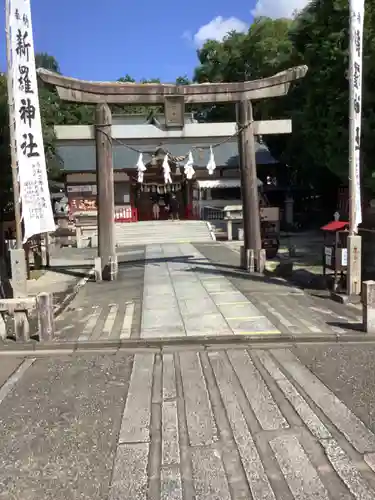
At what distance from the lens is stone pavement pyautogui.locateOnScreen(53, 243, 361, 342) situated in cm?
767

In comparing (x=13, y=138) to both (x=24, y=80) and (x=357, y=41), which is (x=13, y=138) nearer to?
(x=24, y=80)

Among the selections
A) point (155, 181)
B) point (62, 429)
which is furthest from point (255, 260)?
point (155, 181)

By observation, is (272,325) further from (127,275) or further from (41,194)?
(127,275)

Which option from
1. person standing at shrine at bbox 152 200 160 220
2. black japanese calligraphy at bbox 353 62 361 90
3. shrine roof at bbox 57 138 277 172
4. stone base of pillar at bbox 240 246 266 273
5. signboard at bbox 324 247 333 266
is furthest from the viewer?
person standing at shrine at bbox 152 200 160 220

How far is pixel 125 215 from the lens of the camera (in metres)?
30.7

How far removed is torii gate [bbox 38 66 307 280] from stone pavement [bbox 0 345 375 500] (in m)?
6.61

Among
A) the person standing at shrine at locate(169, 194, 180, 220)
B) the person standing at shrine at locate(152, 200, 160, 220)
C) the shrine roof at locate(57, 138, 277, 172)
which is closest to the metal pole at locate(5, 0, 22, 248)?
the shrine roof at locate(57, 138, 277, 172)

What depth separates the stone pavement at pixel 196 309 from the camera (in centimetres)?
767

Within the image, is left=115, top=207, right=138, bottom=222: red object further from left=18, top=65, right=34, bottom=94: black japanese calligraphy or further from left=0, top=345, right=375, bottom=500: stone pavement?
left=0, top=345, right=375, bottom=500: stone pavement

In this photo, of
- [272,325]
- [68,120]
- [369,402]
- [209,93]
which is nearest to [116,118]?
[68,120]

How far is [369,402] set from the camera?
4906 mm

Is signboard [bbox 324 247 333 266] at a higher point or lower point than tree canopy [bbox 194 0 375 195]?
lower

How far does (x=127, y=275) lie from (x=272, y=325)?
6578mm

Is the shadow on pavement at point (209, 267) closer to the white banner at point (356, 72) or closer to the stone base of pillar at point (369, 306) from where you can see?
the white banner at point (356, 72)
